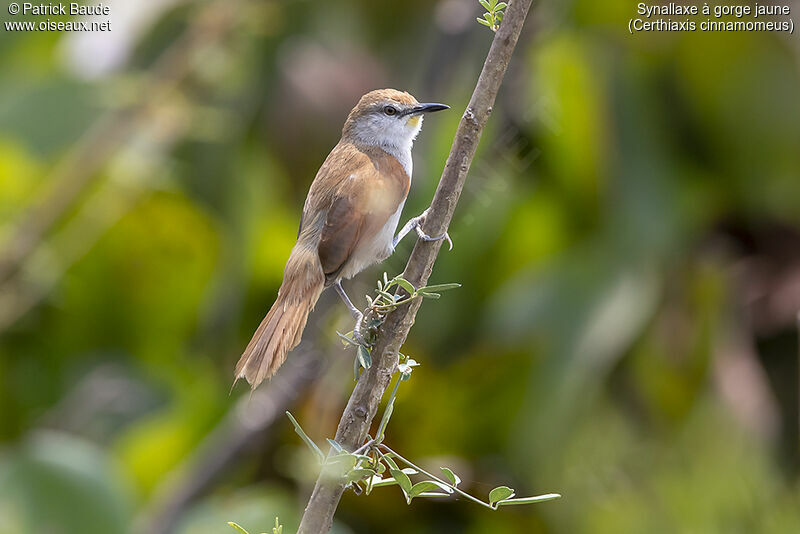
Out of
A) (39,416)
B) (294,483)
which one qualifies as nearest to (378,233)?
(294,483)

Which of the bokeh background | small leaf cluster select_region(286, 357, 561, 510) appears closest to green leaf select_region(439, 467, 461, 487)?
small leaf cluster select_region(286, 357, 561, 510)

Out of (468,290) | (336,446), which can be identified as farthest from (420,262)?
(468,290)

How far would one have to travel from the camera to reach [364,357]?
719mm

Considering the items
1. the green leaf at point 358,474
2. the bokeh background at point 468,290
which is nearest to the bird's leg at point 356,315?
the green leaf at point 358,474

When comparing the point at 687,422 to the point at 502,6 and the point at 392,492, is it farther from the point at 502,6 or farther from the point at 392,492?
the point at 502,6

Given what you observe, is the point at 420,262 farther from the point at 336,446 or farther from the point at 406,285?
the point at 336,446

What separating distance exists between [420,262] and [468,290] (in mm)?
2327

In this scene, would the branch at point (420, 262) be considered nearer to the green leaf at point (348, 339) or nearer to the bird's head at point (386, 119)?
the green leaf at point (348, 339)

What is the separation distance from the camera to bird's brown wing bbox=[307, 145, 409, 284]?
740mm

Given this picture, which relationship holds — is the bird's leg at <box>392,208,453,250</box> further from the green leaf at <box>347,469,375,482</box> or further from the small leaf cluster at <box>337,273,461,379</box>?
the green leaf at <box>347,469,375,482</box>

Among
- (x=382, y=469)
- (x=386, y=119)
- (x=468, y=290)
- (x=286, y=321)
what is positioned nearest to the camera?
(x=286, y=321)

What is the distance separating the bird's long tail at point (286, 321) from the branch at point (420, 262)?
69 mm

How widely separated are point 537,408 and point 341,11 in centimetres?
211

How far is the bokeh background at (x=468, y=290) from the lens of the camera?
8.35ft
